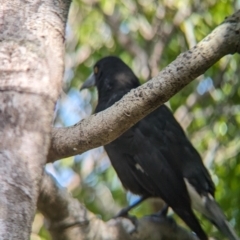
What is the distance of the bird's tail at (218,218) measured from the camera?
4122 mm

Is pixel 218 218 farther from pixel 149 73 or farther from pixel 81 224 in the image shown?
pixel 149 73

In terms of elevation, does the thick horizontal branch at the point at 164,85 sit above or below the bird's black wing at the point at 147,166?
below

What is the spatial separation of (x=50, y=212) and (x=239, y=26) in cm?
155

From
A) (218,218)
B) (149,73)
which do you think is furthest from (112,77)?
(218,218)

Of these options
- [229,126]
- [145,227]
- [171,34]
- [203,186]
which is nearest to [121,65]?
[171,34]

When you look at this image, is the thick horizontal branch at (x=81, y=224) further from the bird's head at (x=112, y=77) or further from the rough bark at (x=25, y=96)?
the bird's head at (x=112, y=77)

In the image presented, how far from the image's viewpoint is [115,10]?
6449 millimetres

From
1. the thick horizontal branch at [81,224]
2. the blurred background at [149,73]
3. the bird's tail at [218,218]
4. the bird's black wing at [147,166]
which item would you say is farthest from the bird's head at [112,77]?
the thick horizontal branch at [81,224]

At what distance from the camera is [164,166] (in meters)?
4.65

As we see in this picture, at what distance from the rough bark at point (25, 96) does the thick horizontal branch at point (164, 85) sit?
202 mm

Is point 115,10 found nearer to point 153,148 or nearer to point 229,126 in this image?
point 229,126

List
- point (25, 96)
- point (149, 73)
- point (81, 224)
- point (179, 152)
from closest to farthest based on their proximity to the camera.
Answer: point (25, 96)
point (81, 224)
point (179, 152)
point (149, 73)

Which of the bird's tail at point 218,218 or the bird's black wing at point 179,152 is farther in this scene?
the bird's black wing at point 179,152

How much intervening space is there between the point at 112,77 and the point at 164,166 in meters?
1.12
